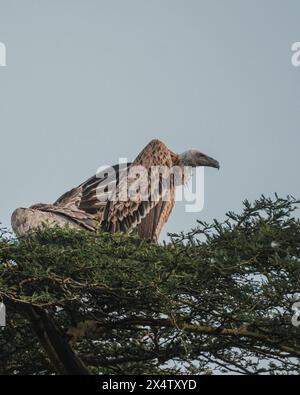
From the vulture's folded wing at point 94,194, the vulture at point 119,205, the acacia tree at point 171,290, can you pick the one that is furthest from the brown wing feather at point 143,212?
the acacia tree at point 171,290

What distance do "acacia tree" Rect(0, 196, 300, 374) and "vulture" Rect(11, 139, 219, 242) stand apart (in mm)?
2795

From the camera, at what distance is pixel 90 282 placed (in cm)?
1384

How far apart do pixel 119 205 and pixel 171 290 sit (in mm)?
4950

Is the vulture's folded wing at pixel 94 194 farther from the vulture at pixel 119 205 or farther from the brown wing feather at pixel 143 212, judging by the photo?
the brown wing feather at pixel 143 212

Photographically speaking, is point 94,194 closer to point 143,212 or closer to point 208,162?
point 143,212

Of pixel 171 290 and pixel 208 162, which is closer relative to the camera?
pixel 171 290

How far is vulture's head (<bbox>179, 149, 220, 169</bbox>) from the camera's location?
20.2m

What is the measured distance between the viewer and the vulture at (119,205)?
58.7ft

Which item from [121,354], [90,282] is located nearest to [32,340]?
[121,354]

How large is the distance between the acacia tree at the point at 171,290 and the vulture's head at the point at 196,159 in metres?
5.38

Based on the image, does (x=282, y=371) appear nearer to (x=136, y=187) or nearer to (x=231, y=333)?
(x=231, y=333)

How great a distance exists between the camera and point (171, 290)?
13773mm

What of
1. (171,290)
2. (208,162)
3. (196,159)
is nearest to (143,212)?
(196,159)
